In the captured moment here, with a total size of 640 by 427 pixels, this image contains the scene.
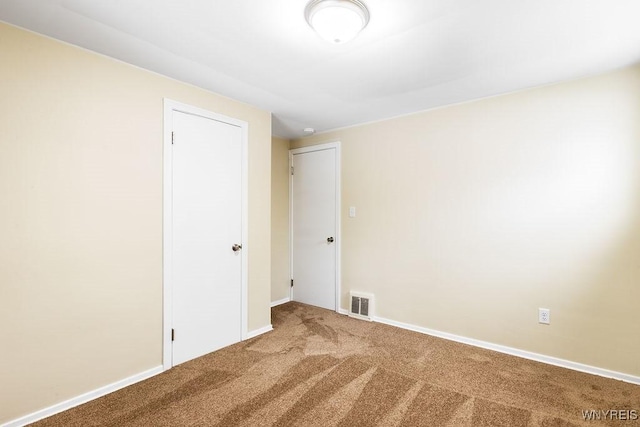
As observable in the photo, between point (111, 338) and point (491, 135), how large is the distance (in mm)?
3529

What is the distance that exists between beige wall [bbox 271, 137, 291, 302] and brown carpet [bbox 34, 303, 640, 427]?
55.8 inches

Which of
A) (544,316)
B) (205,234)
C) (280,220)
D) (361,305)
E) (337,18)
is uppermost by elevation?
(337,18)

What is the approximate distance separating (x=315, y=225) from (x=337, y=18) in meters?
2.80

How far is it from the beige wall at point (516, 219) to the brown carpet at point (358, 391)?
348 millimetres

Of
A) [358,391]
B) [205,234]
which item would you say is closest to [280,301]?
[205,234]

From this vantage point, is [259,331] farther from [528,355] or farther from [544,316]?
[544,316]

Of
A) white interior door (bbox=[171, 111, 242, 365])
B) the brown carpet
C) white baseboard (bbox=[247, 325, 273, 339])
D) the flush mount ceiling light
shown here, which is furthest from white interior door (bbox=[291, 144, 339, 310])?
the flush mount ceiling light

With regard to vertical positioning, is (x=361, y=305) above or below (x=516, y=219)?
below

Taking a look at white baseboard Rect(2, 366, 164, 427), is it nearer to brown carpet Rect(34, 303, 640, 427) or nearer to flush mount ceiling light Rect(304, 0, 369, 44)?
brown carpet Rect(34, 303, 640, 427)

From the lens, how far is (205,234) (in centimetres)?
270

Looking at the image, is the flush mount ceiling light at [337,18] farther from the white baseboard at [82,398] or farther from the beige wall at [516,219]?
the white baseboard at [82,398]

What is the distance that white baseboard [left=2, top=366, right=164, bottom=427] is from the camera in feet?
5.88

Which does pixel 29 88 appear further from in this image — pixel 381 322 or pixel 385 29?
pixel 381 322

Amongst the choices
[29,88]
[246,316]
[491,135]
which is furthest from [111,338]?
[491,135]
